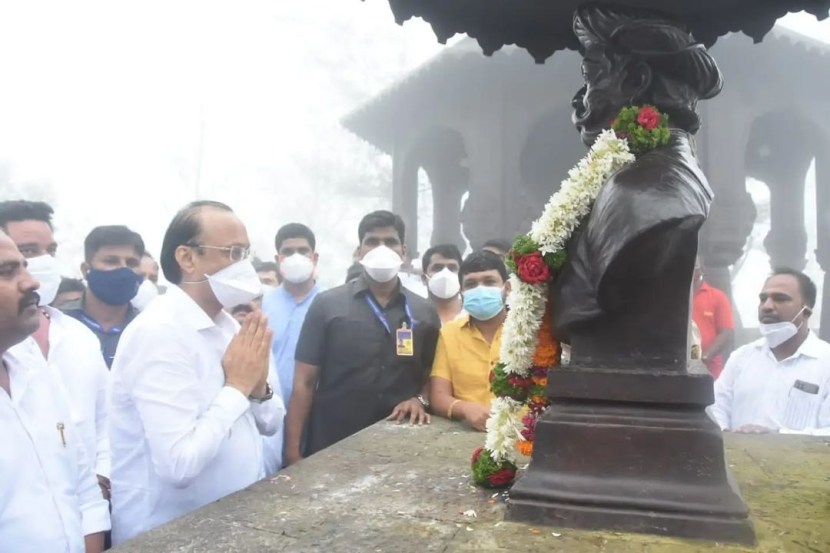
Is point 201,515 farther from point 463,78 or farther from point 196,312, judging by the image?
point 463,78

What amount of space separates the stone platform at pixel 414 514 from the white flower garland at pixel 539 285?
25cm

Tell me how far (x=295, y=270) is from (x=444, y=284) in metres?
1.18

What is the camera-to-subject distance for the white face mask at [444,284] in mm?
5523

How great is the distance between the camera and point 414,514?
2320 mm

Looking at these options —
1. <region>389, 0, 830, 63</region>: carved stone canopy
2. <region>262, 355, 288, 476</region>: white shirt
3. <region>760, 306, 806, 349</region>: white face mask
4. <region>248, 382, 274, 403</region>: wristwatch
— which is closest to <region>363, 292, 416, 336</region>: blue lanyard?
<region>262, 355, 288, 476</region>: white shirt

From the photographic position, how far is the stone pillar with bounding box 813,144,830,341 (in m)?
10.8

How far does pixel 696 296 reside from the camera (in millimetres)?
6629

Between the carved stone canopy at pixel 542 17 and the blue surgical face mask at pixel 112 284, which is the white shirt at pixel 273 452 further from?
Result: the carved stone canopy at pixel 542 17

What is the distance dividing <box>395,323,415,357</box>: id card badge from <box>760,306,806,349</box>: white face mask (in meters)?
2.41

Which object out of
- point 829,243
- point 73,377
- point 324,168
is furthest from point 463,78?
point 324,168

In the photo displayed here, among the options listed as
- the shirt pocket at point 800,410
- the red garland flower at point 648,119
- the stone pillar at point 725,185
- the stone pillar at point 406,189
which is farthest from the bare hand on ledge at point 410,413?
the stone pillar at point 406,189

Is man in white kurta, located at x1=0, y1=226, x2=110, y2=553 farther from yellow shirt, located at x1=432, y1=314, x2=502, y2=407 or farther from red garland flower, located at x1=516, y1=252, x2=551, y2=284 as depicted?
yellow shirt, located at x1=432, y1=314, x2=502, y2=407

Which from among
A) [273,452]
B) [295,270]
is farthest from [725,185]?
[273,452]

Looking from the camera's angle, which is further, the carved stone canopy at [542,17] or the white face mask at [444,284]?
the white face mask at [444,284]
